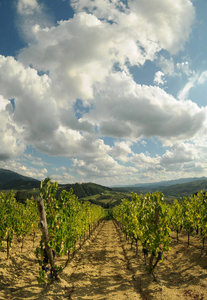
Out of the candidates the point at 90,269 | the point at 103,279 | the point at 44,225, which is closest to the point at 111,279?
the point at 103,279

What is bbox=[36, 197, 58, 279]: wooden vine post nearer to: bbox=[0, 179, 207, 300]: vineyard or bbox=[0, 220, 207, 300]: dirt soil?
bbox=[0, 179, 207, 300]: vineyard

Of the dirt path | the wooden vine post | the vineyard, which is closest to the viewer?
the wooden vine post

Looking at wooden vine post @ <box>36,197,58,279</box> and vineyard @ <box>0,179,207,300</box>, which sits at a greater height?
wooden vine post @ <box>36,197,58,279</box>

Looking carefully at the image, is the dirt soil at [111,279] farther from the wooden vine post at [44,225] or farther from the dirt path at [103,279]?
the wooden vine post at [44,225]

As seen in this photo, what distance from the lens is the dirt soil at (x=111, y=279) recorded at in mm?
7512

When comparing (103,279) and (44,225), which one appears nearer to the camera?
(44,225)

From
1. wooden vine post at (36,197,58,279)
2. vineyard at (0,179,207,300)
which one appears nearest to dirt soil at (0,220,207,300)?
vineyard at (0,179,207,300)

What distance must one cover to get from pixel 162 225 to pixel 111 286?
4.29 meters

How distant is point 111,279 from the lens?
951 centimetres

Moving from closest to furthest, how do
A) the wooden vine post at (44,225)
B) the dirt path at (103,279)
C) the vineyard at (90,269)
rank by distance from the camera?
the wooden vine post at (44,225) < the vineyard at (90,269) < the dirt path at (103,279)

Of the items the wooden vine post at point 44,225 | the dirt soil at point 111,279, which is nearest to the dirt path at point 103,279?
the dirt soil at point 111,279

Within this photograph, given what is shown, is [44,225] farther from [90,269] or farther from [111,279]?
[90,269]

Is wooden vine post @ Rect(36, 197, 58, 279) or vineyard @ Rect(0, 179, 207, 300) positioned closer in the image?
wooden vine post @ Rect(36, 197, 58, 279)

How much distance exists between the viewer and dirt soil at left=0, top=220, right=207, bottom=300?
7.51 meters
